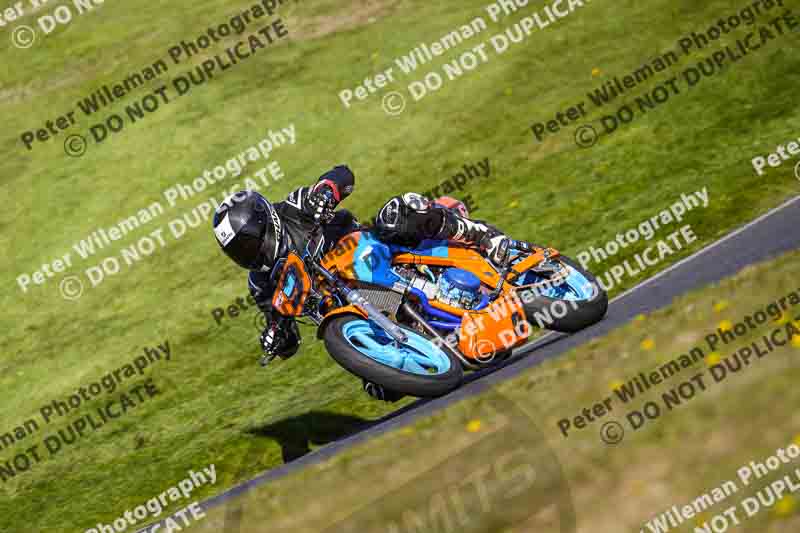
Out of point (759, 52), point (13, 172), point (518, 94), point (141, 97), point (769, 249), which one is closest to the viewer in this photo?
point (769, 249)

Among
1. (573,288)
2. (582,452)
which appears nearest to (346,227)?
(573,288)

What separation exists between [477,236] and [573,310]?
1.24m

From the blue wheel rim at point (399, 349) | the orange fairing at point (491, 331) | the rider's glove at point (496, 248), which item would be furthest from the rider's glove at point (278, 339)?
the rider's glove at point (496, 248)

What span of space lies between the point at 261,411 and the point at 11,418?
5.04 meters

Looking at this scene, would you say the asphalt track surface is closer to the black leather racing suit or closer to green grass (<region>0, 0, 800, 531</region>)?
green grass (<region>0, 0, 800, 531</region>)

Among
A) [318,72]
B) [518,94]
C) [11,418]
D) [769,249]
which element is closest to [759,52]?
[518,94]

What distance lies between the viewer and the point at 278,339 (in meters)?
8.70

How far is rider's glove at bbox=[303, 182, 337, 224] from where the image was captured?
8.58 metres

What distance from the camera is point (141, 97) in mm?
25047

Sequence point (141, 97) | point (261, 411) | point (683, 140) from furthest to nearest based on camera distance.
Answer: point (141, 97) < point (683, 140) < point (261, 411)

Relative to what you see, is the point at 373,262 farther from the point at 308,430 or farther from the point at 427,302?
the point at 308,430

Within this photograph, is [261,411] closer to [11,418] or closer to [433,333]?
[433,333]

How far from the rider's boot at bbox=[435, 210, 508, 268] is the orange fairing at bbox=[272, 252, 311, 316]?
4.93 ft

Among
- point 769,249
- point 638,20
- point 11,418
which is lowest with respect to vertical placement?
point 769,249
